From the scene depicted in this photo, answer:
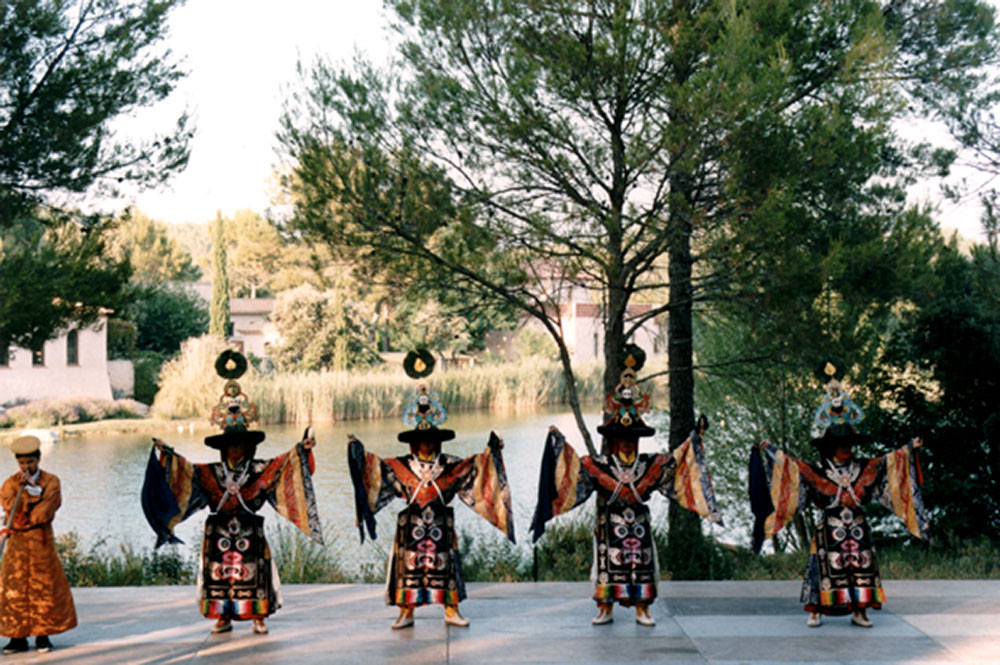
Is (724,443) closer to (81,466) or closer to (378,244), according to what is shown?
(378,244)

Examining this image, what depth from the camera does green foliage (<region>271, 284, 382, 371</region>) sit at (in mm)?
33031

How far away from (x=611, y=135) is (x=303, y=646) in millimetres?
5693

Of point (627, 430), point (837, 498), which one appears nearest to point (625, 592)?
point (627, 430)

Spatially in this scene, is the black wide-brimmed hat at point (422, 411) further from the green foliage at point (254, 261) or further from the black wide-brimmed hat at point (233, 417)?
the green foliage at point (254, 261)

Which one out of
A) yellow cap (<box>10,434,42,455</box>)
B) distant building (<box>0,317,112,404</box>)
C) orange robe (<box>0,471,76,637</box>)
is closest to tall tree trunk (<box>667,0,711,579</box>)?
yellow cap (<box>10,434,42,455</box>)

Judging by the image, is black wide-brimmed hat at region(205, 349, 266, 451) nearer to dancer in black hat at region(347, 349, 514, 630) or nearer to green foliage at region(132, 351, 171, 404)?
dancer in black hat at region(347, 349, 514, 630)

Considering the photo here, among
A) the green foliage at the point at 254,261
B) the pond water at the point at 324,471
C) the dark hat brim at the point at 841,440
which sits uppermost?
the green foliage at the point at 254,261

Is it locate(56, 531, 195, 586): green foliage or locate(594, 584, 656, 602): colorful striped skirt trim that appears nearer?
locate(594, 584, 656, 602): colorful striped skirt trim

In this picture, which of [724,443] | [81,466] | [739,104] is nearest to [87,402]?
[81,466]

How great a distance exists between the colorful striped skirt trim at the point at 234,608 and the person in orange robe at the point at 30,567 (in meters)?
0.83

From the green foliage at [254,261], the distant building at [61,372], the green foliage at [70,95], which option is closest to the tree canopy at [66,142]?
the green foliage at [70,95]

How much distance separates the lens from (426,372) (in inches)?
284

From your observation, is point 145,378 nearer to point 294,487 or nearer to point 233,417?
point 233,417

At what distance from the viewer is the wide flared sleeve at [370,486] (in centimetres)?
698
